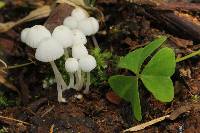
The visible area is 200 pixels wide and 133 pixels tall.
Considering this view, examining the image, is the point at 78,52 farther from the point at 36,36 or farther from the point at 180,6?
Result: the point at 180,6

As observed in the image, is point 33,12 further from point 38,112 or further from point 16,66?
point 38,112

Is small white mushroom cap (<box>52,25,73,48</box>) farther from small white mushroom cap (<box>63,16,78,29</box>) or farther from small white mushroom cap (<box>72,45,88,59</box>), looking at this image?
small white mushroom cap (<box>63,16,78,29</box>)

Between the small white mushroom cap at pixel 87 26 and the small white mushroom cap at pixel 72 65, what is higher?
the small white mushroom cap at pixel 87 26

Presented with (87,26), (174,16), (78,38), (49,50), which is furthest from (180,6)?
(49,50)

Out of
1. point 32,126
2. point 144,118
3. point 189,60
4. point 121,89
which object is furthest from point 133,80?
point 32,126

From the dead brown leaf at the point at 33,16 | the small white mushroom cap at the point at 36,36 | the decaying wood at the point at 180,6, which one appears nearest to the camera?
the small white mushroom cap at the point at 36,36

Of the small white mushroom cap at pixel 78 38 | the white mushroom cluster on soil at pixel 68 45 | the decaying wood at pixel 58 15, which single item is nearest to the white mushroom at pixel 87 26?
the white mushroom cluster on soil at pixel 68 45

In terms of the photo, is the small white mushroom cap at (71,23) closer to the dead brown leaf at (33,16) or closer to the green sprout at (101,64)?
the green sprout at (101,64)
